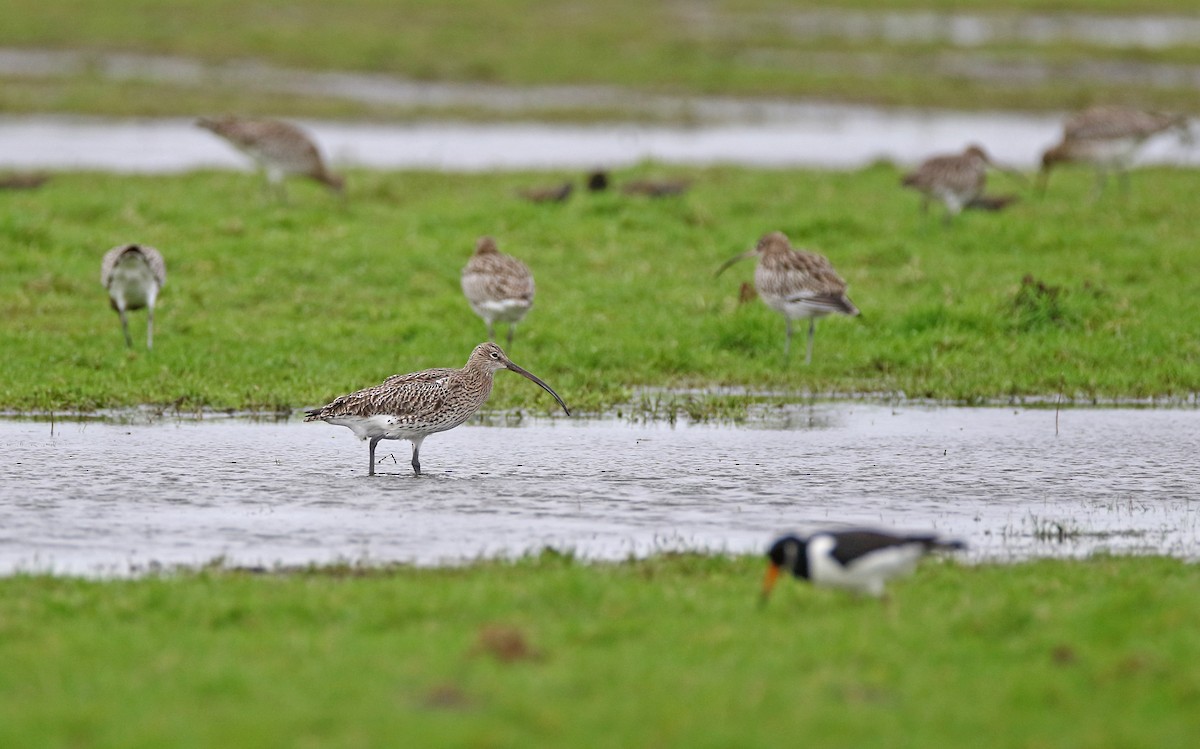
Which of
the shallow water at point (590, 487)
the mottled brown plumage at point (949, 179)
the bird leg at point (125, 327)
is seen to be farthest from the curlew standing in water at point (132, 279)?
the mottled brown plumage at point (949, 179)

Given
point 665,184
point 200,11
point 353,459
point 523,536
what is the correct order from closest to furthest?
point 523,536 < point 353,459 < point 665,184 < point 200,11

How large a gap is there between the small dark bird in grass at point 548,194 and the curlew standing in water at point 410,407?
10.3m

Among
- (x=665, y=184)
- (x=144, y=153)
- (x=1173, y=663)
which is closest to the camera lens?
(x=1173, y=663)

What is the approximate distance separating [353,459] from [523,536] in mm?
2945

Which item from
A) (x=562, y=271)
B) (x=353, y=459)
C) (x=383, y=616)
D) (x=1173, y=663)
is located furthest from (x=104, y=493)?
(x=562, y=271)

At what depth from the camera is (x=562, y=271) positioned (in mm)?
19469

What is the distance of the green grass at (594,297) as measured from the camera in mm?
15523

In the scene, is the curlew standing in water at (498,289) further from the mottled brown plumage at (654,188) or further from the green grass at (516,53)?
the green grass at (516,53)

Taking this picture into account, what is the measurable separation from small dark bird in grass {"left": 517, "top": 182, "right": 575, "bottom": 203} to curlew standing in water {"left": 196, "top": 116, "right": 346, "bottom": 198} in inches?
113

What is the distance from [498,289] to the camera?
51.8 ft

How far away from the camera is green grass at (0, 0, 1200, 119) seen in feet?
142

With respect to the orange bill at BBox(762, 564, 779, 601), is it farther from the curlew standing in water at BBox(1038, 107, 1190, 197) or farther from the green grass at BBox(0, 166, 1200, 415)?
the curlew standing in water at BBox(1038, 107, 1190, 197)

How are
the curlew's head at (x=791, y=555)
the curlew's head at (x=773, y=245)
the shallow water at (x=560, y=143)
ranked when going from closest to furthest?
the curlew's head at (x=791, y=555) → the curlew's head at (x=773, y=245) → the shallow water at (x=560, y=143)

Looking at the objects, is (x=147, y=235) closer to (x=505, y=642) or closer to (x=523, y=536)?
(x=523, y=536)
